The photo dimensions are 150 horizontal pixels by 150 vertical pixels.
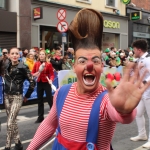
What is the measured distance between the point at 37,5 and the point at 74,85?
587 inches

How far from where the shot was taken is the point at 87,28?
218 cm

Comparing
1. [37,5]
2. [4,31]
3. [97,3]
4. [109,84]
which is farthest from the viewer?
[97,3]

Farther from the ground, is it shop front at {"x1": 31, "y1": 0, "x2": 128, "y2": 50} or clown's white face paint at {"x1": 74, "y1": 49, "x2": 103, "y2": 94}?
shop front at {"x1": 31, "y1": 0, "x2": 128, "y2": 50}

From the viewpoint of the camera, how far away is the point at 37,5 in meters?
16.5

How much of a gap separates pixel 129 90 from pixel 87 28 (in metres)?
0.70

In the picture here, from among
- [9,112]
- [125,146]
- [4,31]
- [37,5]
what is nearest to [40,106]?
[9,112]

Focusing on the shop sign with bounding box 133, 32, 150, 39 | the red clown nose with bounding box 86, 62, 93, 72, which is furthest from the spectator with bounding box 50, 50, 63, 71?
the shop sign with bounding box 133, 32, 150, 39

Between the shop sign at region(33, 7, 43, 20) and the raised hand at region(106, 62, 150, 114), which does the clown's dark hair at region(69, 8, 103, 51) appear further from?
the shop sign at region(33, 7, 43, 20)

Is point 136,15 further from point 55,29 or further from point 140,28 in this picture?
point 55,29

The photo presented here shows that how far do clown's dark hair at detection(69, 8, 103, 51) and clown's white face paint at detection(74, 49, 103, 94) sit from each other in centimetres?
→ 6

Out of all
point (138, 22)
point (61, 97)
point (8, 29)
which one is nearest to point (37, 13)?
point (8, 29)

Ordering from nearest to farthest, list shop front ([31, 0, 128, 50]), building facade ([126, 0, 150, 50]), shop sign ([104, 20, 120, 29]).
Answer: shop front ([31, 0, 128, 50])
shop sign ([104, 20, 120, 29])
building facade ([126, 0, 150, 50])

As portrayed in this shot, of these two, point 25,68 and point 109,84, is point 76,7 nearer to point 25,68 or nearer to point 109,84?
point 25,68

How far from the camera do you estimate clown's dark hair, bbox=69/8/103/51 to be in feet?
7.11
